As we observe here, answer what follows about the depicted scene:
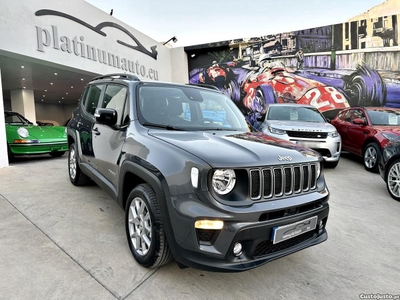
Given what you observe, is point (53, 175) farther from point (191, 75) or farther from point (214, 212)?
point (191, 75)

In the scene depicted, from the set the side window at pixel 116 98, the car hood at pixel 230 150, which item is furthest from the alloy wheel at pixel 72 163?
the car hood at pixel 230 150

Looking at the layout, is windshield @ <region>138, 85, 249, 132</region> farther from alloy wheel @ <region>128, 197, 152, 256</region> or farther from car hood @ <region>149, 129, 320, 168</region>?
alloy wheel @ <region>128, 197, 152, 256</region>

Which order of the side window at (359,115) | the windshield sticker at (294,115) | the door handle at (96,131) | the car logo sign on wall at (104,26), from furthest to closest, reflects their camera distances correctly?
the car logo sign on wall at (104,26)
the side window at (359,115)
the windshield sticker at (294,115)
the door handle at (96,131)

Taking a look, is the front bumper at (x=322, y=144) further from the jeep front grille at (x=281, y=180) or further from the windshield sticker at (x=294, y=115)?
the jeep front grille at (x=281, y=180)

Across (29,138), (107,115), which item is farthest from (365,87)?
(29,138)

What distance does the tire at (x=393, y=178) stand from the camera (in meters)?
4.11

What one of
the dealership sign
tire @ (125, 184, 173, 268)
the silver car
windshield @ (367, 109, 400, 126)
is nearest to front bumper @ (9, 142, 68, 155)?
the dealership sign

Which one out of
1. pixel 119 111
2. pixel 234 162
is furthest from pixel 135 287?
pixel 119 111

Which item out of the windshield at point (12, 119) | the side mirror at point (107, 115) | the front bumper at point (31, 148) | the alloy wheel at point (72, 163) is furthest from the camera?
the windshield at point (12, 119)

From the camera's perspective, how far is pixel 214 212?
5.17 ft

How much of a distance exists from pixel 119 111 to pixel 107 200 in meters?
1.59

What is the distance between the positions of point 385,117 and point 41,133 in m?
9.21

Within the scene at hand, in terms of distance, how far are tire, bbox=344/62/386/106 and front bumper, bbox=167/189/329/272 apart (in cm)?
1304

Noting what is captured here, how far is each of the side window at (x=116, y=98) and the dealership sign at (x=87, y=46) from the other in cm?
719
